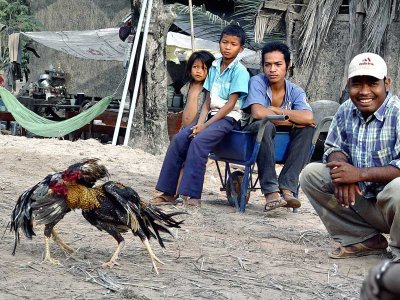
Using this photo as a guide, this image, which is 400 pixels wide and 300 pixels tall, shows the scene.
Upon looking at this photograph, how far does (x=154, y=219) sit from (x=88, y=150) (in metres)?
6.51

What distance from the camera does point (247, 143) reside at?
7.20m

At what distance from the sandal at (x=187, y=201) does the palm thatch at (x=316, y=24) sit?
6315 millimetres

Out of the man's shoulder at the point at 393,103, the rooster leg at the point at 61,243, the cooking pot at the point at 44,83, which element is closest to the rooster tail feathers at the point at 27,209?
the rooster leg at the point at 61,243

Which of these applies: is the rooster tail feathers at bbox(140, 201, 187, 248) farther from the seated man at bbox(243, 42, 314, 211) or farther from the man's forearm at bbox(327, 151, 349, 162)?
the seated man at bbox(243, 42, 314, 211)

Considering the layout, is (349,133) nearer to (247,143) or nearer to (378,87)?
(378,87)

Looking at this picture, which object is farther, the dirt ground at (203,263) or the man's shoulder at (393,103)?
the man's shoulder at (393,103)

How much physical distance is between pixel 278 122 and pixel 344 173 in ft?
7.03

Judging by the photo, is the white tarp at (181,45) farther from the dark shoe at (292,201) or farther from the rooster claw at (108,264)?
the rooster claw at (108,264)

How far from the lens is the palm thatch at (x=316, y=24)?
1301cm

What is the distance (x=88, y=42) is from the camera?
18.2m

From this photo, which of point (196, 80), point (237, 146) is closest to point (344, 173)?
point (237, 146)

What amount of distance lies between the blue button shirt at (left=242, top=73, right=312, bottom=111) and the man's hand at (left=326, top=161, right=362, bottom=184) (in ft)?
6.86

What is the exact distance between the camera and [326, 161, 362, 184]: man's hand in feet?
16.5

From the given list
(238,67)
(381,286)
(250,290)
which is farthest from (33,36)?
(381,286)
